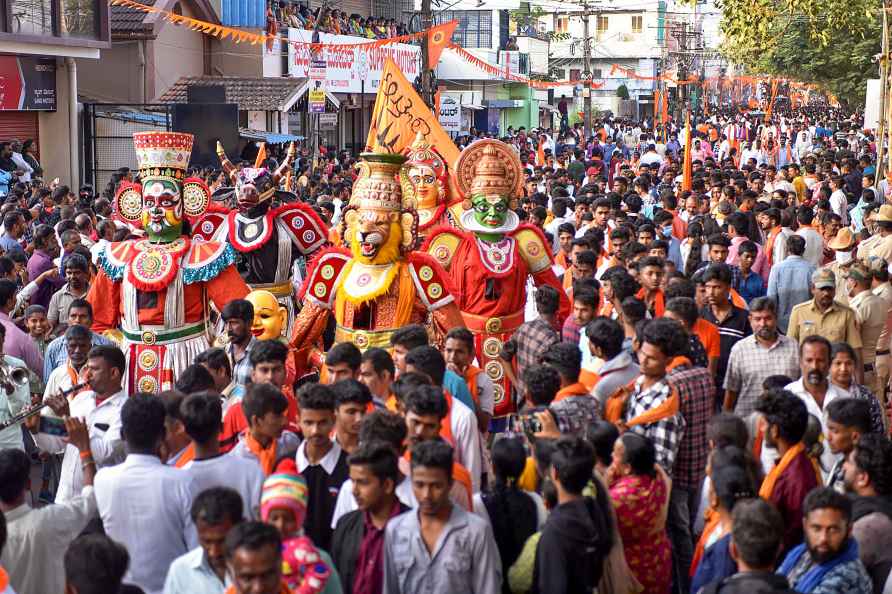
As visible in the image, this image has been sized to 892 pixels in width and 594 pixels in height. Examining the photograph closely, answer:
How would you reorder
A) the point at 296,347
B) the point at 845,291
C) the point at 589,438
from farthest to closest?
the point at 845,291 < the point at 296,347 < the point at 589,438

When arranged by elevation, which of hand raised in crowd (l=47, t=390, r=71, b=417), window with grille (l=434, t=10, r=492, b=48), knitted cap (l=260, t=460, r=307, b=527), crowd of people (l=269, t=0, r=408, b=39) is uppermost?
window with grille (l=434, t=10, r=492, b=48)

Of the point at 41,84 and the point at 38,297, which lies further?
the point at 41,84

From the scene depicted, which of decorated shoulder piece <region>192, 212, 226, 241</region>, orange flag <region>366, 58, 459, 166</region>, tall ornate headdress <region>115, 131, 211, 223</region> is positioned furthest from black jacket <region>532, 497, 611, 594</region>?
orange flag <region>366, 58, 459, 166</region>

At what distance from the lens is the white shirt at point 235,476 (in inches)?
201

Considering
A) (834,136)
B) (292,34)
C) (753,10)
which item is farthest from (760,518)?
(834,136)

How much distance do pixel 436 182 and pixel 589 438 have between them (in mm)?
7373

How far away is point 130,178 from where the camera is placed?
59.8ft

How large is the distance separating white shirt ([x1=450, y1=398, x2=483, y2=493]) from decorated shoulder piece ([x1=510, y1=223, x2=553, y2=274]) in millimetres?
3638

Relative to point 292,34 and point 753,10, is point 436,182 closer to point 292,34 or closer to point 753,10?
point 753,10

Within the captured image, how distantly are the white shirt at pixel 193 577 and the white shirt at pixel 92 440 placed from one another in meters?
1.36

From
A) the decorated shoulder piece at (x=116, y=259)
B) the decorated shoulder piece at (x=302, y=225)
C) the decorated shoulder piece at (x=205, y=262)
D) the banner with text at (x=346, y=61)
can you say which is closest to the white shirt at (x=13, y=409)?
the decorated shoulder piece at (x=116, y=259)

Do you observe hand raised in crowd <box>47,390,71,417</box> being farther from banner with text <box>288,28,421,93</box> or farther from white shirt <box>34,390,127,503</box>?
banner with text <box>288,28,421,93</box>

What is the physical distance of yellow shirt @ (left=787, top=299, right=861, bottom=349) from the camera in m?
8.55

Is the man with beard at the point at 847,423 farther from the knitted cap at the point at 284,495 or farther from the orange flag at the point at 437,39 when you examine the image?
the orange flag at the point at 437,39
